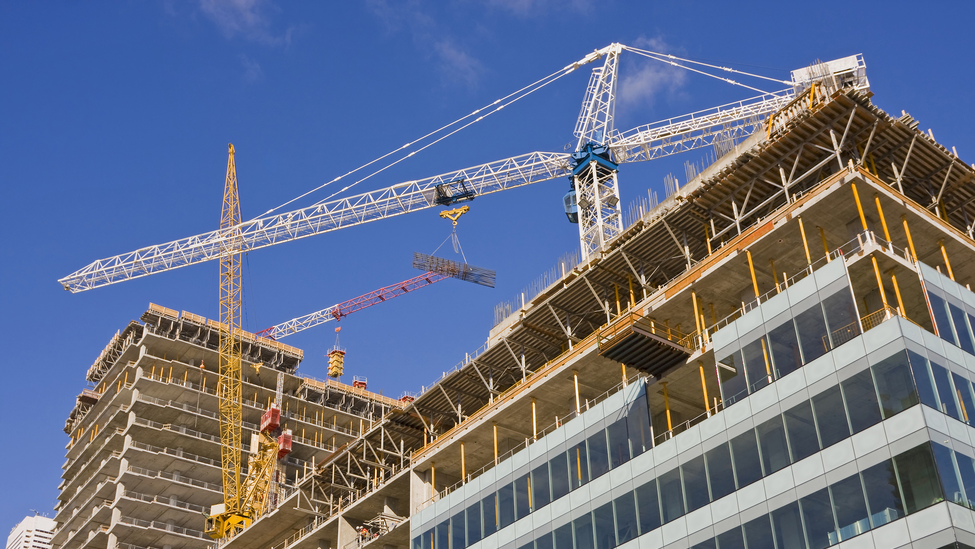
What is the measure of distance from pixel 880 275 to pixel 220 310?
101 metres

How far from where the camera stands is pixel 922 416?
3625cm

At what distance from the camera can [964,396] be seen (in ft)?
128

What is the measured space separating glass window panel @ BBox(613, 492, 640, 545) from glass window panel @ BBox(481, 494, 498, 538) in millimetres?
10230

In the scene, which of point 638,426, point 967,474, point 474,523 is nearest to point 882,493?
point 967,474

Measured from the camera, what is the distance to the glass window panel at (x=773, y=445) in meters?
40.4

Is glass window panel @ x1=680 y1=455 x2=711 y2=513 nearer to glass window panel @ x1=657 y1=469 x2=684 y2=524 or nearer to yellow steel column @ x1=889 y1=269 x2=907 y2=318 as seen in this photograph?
glass window panel @ x1=657 y1=469 x2=684 y2=524

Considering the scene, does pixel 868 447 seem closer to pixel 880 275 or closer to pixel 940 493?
pixel 940 493

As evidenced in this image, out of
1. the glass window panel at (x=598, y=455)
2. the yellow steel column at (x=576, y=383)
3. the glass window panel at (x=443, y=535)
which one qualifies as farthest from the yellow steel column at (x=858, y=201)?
the glass window panel at (x=443, y=535)

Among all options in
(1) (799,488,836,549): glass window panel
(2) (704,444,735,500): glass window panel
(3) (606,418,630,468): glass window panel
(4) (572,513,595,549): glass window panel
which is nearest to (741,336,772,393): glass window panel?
Result: (2) (704,444,735,500): glass window panel

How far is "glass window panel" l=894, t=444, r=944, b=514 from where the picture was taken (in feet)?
115

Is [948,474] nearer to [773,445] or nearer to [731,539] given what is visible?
[773,445]

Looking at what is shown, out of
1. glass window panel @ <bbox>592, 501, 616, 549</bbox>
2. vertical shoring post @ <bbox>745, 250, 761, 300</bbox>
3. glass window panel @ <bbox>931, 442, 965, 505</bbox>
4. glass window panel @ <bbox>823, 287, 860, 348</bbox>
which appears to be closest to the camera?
glass window panel @ <bbox>931, 442, 965, 505</bbox>

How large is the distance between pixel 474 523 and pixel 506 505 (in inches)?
116

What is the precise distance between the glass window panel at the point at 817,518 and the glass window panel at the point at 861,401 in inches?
114
